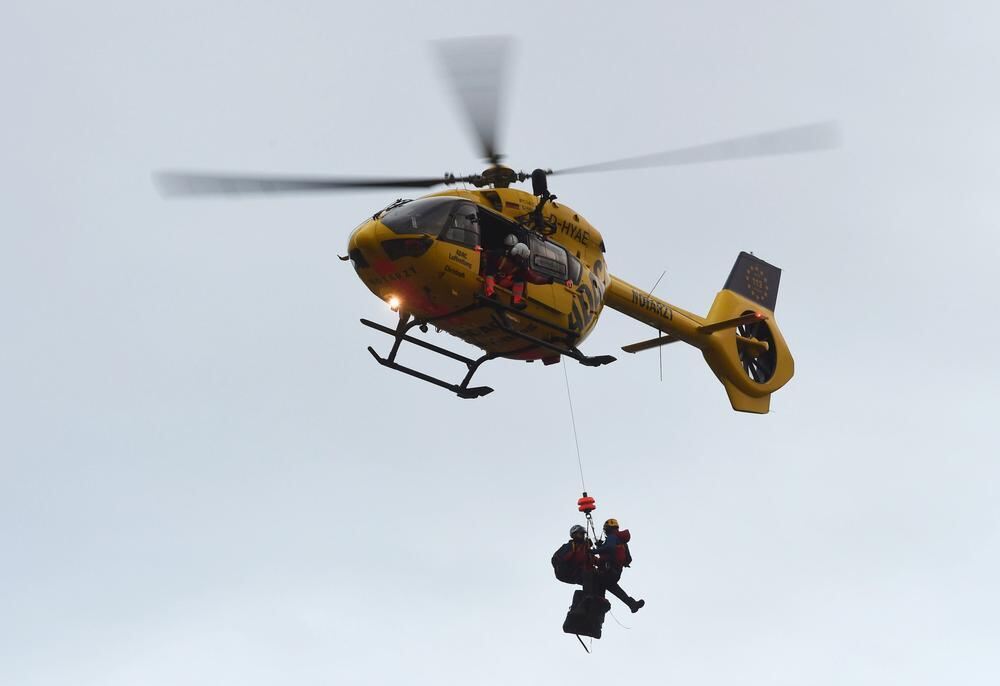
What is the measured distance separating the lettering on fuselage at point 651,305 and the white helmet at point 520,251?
3.97 meters

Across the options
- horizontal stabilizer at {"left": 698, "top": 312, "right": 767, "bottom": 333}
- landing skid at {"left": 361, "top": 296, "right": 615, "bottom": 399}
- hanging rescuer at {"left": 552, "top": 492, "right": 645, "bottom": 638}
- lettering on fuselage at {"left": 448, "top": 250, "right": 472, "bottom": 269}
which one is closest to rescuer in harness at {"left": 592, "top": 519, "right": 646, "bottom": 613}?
hanging rescuer at {"left": 552, "top": 492, "right": 645, "bottom": 638}

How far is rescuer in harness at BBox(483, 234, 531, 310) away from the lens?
52.0 ft

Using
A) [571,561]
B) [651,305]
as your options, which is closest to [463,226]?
[571,561]

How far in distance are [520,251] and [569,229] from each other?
1602 millimetres

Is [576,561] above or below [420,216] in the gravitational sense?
below

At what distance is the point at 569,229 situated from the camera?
17203 mm

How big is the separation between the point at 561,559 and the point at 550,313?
3.61 metres

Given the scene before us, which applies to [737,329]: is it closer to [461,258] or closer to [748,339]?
[748,339]

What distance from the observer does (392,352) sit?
1623cm

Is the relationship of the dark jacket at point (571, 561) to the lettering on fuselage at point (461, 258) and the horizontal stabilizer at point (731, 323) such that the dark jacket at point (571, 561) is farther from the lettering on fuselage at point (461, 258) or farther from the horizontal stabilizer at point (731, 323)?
the horizontal stabilizer at point (731, 323)

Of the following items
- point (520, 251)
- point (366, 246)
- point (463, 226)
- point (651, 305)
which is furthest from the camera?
point (651, 305)

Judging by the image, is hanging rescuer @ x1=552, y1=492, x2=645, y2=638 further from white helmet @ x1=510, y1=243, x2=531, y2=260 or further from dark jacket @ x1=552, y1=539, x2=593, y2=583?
white helmet @ x1=510, y1=243, x2=531, y2=260

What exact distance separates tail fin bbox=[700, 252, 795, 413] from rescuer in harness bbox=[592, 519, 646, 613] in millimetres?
5231

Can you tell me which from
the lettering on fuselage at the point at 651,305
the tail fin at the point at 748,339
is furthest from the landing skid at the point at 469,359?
the tail fin at the point at 748,339
